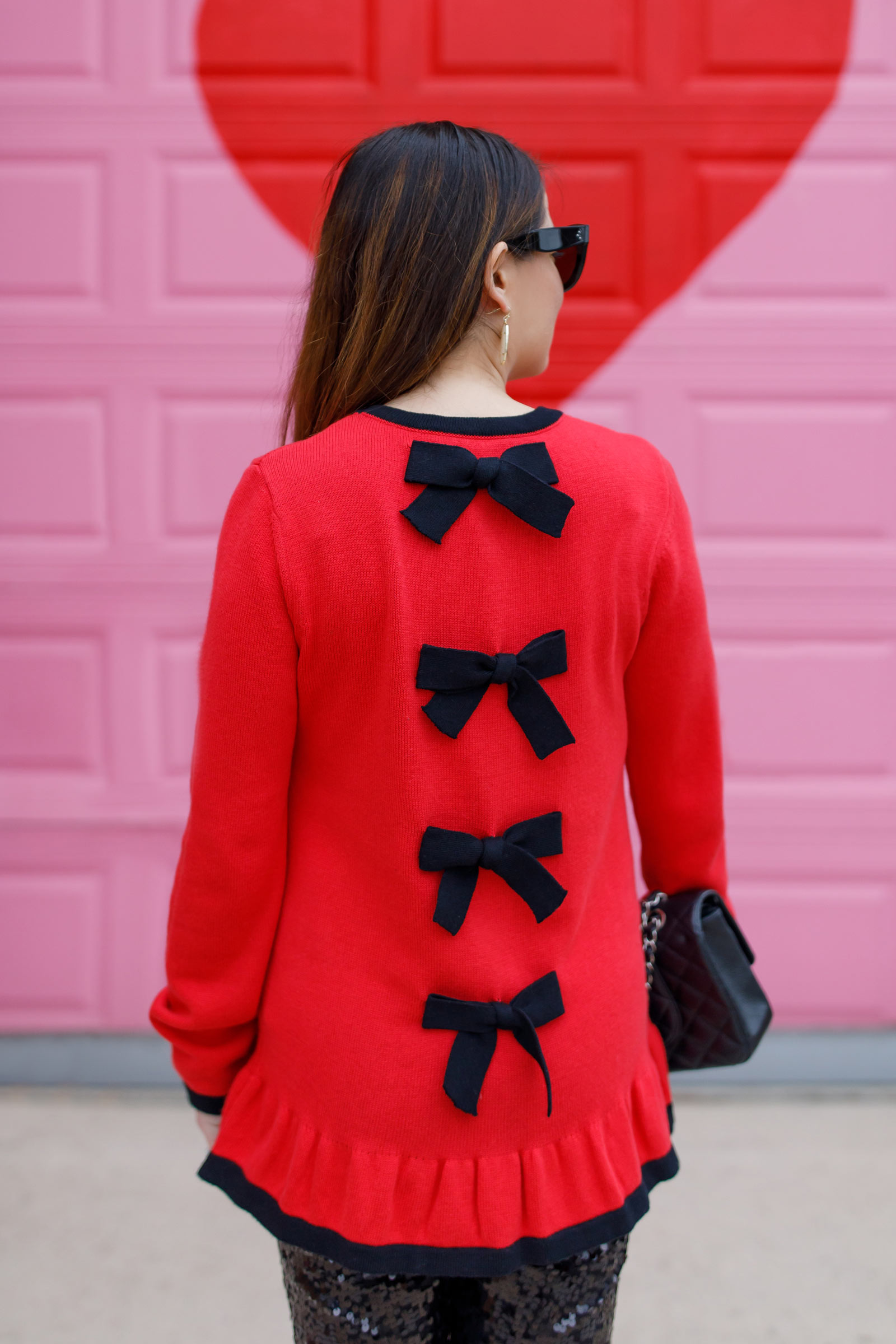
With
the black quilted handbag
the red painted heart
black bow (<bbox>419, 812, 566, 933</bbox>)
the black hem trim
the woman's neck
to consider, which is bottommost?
the black hem trim

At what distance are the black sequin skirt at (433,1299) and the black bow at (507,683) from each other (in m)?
0.50

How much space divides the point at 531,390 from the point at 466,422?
1545 millimetres

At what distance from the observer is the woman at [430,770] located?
2.76ft

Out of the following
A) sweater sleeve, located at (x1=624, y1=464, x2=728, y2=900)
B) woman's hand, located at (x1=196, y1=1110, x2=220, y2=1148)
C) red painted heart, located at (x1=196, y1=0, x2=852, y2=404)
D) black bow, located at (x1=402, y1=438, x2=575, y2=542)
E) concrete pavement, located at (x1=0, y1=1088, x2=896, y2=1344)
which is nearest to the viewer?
black bow, located at (x1=402, y1=438, x2=575, y2=542)

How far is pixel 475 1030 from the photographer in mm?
869

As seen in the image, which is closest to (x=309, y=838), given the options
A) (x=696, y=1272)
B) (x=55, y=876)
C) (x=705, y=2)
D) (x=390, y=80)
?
(x=696, y=1272)

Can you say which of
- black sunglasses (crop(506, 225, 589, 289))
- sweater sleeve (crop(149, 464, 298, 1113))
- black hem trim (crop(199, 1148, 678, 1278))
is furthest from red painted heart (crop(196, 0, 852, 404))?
black hem trim (crop(199, 1148, 678, 1278))

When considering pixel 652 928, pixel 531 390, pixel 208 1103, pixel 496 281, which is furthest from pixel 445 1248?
pixel 531 390

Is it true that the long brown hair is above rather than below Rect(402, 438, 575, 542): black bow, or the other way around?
above

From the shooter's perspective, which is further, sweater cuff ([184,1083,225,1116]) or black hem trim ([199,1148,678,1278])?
sweater cuff ([184,1083,225,1116])

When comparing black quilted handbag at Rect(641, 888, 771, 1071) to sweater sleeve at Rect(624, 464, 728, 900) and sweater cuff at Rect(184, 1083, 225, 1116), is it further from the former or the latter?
sweater cuff at Rect(184, 1083, 225, 1116)

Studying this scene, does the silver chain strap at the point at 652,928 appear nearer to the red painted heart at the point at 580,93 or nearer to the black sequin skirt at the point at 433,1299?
the black sequin skirt at the point at 433,1299

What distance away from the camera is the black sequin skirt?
0.92m

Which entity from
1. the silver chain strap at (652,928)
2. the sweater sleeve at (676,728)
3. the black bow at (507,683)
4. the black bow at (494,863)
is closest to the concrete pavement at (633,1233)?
the silver chain strap at (652,928)
